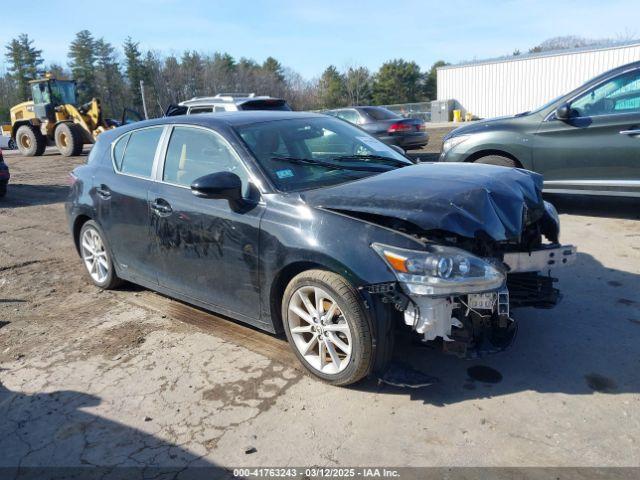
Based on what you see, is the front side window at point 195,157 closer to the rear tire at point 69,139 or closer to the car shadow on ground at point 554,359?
the car shadow on ground at point 554,359

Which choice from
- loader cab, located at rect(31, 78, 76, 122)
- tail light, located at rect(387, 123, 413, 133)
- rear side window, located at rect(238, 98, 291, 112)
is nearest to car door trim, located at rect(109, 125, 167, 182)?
rear side window, located at rect(238, 98, 291, 112)

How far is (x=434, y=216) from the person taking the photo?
9.87ft

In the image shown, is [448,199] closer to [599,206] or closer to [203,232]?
[203,232]

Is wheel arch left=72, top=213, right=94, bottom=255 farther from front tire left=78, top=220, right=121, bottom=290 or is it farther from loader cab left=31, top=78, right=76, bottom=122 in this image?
loader cab left=31, top=78, right=76, bottom=122

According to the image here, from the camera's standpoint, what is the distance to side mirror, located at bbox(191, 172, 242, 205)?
138 inches

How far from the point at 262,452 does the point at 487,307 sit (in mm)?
1451

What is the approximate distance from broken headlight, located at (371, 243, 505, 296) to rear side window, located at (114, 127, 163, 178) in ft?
8.19

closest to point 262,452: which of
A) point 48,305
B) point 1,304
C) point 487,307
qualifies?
point 487,307

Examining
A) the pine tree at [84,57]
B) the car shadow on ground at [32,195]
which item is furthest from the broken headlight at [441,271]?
the pine tree at [84,57]

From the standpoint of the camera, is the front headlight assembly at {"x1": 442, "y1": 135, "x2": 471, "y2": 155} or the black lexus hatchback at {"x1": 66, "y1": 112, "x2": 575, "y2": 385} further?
the front headlight assembly at {"x1": 442, "y1": 135, "x2": 471, "y2": 155}

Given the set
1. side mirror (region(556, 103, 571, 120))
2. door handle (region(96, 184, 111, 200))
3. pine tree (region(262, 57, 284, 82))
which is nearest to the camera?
door handle (region(96, 184, 111, 200))

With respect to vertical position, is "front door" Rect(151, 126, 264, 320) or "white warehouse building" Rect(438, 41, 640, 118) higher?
"white warehouse building" Rect(438, 41, 640, 118)

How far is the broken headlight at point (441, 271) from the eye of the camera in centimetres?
292

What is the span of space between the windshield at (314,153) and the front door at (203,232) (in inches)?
8.7
